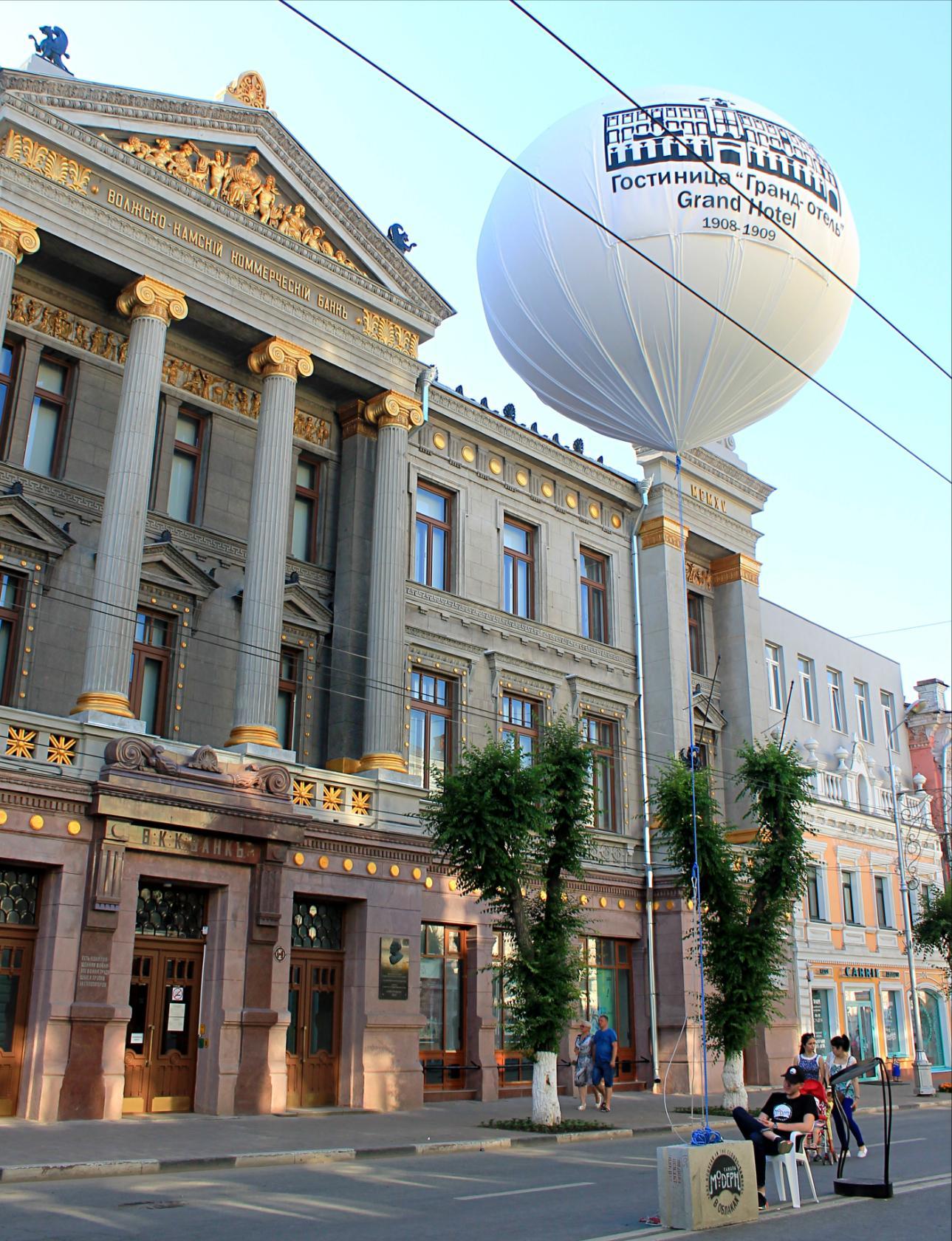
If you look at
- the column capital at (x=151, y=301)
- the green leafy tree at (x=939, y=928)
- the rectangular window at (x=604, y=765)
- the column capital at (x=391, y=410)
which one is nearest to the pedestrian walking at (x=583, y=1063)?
the rectangular window at (x=604, y=765)

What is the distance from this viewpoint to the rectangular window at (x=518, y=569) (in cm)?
3162

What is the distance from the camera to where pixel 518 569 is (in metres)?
32.2

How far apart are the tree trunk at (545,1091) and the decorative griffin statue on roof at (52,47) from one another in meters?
20.4

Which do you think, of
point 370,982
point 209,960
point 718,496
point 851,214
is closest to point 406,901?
point 370,982

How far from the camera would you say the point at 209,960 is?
21.6 m

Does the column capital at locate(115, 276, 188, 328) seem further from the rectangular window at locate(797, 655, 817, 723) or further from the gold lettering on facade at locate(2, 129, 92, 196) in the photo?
the rectangular window at locate(797, 655, 817, 723)

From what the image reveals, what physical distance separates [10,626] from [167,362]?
6.85m

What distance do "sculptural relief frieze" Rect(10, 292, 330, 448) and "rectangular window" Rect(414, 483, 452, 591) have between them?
3085 mm

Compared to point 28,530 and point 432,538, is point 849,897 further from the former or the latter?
point 28,530

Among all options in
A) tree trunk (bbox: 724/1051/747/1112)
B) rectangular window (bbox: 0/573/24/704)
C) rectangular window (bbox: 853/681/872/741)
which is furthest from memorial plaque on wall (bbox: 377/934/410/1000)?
rectangular window (bbox: 853/681/872/741)

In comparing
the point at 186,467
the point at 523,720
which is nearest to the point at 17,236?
the point at 186,467

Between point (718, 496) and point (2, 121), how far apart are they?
23472 mm

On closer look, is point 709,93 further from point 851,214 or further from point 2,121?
point 2,121

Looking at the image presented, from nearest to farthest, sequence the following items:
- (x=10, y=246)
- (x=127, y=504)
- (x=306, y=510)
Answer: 1. (x=10, y=246)
2. (x=127, y=504)
3. (x=306, y=510)
